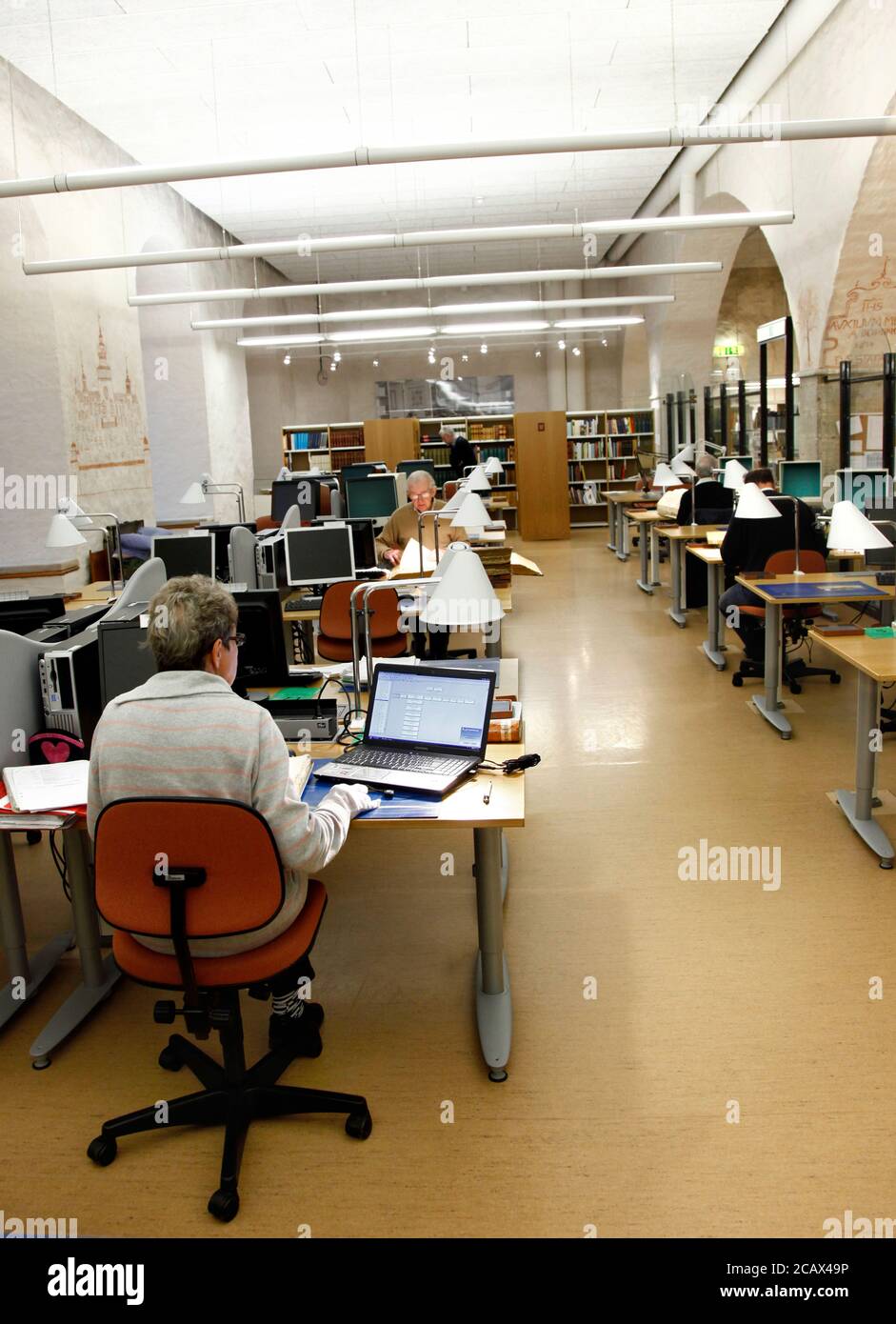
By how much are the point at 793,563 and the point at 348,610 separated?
8.77 ft

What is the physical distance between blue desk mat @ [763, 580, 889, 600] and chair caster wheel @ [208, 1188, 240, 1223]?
4.06m

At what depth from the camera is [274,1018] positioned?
9.95 ft

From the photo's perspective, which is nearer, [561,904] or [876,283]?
[561,904]

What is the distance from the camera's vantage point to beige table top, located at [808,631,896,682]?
3986 millimetres

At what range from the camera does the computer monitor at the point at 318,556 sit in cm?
618

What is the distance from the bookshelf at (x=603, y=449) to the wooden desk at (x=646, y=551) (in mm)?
5691

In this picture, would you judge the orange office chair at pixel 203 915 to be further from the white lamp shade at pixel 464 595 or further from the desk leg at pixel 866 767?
the desk leg at pixel 866 767

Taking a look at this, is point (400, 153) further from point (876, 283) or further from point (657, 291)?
point (657, 291)

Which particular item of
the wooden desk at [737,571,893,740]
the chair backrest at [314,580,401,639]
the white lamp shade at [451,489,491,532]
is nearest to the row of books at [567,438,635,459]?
the wooden desk at [737,571,893,740]

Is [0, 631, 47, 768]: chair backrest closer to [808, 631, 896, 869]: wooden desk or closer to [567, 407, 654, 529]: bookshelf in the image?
[808, 631, 896, 869]: wooden desk

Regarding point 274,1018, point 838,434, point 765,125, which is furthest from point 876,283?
point 274,1018

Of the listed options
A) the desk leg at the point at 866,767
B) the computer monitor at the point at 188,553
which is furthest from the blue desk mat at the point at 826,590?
the computer monitor at the point at 188,553

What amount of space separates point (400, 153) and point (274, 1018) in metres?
5.77
